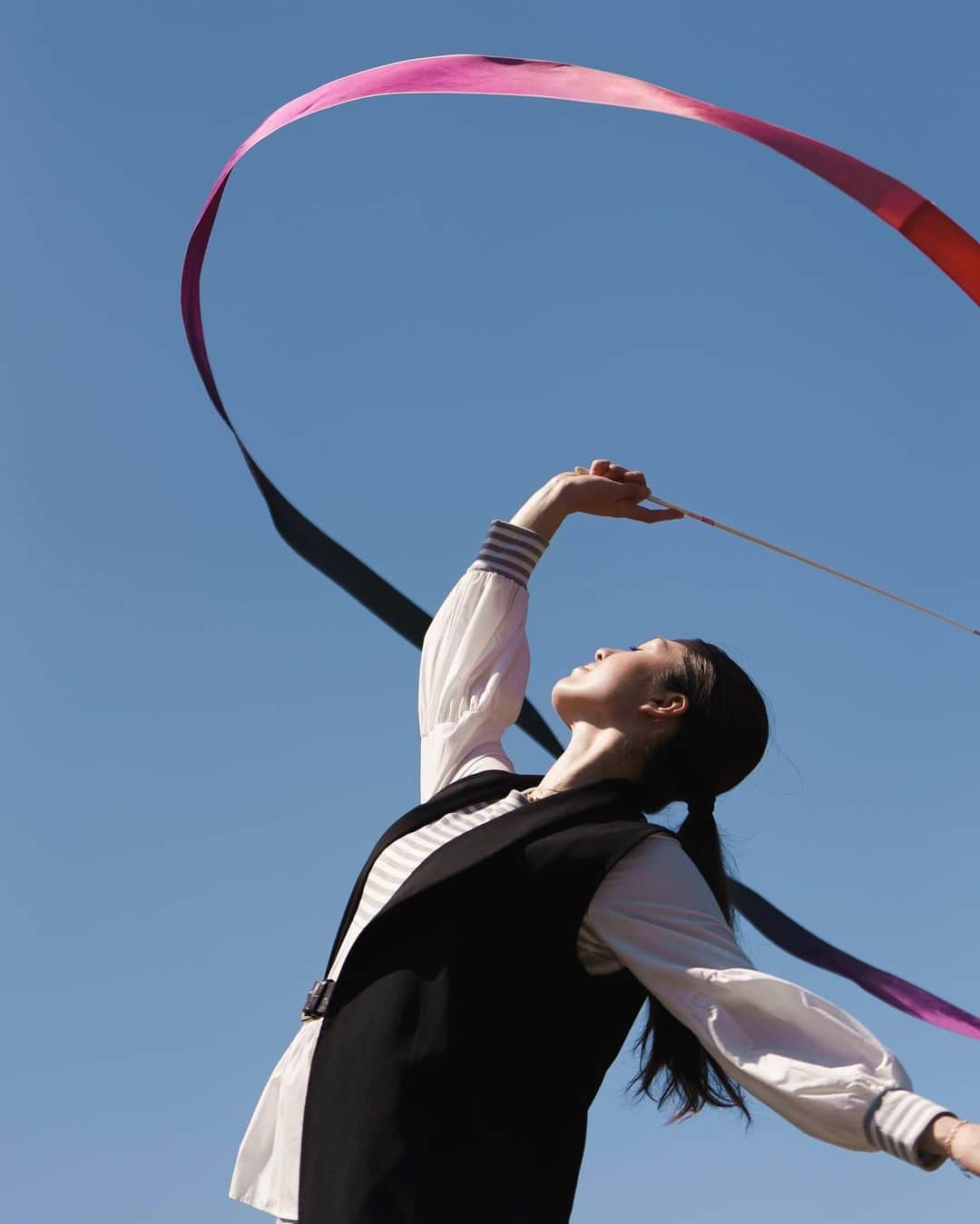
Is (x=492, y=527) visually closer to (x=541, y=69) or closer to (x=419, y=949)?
(x=419, y=949)

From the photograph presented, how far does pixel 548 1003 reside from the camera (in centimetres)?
326

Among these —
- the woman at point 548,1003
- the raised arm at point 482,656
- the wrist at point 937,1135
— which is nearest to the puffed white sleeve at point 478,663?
the raised arm at point 482,656

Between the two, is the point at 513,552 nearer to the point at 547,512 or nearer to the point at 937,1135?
the point at 547,512

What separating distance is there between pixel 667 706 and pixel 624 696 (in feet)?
0.34

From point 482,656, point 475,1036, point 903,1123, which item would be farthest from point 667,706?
point 903,1123

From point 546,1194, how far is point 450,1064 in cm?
31

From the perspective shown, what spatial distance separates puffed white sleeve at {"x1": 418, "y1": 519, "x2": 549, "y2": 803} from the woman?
19 cm

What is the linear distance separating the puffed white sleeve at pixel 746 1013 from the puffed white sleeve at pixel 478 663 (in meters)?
0.84

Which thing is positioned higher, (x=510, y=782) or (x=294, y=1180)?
(x=510, y=782)

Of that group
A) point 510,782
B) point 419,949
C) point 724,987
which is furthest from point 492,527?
point 724,987

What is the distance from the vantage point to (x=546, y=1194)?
10.2 feet

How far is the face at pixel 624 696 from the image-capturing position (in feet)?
12.5

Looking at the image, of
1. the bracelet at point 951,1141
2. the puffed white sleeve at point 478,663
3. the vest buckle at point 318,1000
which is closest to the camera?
the bracelet at point 951,1141

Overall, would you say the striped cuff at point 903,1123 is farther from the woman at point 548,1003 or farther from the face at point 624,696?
the face at point 624,696
